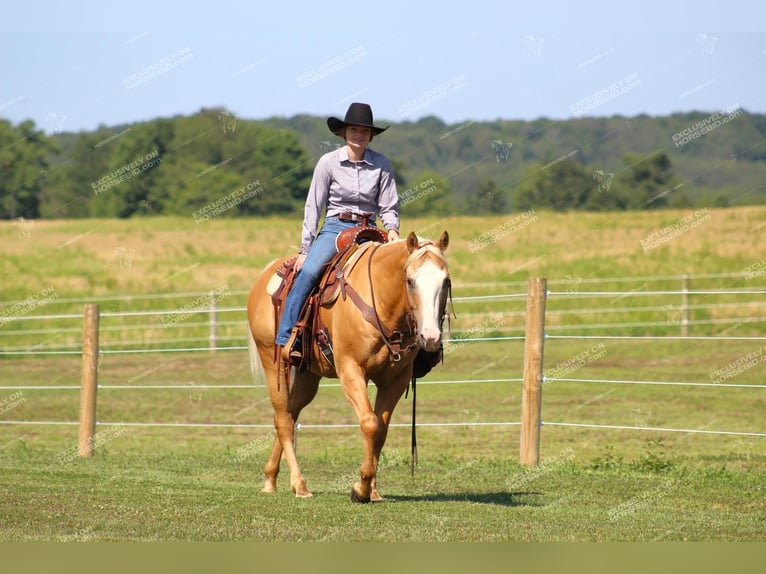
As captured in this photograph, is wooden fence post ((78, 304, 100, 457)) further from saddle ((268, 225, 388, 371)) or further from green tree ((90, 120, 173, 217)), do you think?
green tree ((90, 120, 173, 217))

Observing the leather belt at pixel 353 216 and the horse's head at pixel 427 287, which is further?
the leather belt at pixel 353 216

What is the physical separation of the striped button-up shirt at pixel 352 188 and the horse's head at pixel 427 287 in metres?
1.05

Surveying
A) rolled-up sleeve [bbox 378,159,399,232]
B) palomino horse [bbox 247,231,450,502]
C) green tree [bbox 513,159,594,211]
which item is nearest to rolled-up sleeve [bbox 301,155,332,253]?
rolled-up sleeve [bbox 378,159,399,232]

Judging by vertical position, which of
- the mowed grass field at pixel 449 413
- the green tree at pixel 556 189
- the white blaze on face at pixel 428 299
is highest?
the white blaze on face at pixel 428 299

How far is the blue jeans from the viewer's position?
8.71m

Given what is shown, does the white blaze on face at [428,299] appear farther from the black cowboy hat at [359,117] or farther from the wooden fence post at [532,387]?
the wooden fence post at [532,387]

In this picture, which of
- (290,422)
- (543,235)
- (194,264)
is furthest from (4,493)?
(543,235)

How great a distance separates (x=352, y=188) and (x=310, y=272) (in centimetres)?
71

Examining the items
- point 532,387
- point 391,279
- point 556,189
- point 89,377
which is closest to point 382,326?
point 391,279

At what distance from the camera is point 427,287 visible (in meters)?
7.48

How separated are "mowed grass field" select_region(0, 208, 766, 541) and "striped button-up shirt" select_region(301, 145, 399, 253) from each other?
2.17m

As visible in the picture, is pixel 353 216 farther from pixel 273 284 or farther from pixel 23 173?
pixel 23 173

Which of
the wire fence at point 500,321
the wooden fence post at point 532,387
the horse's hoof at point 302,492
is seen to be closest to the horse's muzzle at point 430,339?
the horse's hoof at point 302,492

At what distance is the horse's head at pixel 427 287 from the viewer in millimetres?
7375
